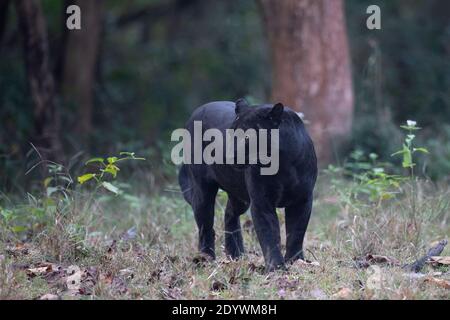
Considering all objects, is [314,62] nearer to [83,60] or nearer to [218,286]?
[83,60]

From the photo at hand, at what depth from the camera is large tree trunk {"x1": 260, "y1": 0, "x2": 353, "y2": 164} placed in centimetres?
1101

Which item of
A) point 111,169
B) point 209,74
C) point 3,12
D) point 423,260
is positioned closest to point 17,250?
point 111,169

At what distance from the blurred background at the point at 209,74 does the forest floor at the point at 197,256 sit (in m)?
1.27

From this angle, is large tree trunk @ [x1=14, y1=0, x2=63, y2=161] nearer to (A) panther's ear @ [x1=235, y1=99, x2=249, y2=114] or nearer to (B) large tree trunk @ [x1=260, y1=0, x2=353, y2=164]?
(B) large tree trunk @ [x1=260, y1=0, x2=353, y2=164]

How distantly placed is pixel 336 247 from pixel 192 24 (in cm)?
1429

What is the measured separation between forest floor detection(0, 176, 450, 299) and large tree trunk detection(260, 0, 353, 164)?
9.27ft

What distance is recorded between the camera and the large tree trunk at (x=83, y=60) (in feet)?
47.9

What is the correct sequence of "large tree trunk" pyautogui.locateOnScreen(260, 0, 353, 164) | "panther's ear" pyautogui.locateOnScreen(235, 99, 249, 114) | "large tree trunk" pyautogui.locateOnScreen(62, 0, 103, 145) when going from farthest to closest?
"large tree trunk" pyautogui.locateOnScreen(62, 0, 103, 145) → "large tree trunk" pyautogui.locateOnScreen(260, 0, 353, 164) → "panther's ear" pyautogui.locateOnScreen(235, 99, 249, 114)

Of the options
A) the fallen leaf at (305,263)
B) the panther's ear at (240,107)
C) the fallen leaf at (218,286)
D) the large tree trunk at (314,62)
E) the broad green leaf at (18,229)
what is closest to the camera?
the fallen leaf at (218,286)

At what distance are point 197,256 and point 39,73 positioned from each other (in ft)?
18.9

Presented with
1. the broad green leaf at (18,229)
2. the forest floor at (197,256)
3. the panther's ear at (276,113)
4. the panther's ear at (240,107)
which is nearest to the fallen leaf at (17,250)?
the forest floor at (197,256)

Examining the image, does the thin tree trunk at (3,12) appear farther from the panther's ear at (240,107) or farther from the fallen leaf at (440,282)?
the fallen leaf at (440,282)

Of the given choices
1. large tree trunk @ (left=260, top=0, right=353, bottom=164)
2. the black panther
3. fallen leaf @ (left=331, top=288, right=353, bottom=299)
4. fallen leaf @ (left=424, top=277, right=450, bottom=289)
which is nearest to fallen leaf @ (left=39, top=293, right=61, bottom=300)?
the black panther

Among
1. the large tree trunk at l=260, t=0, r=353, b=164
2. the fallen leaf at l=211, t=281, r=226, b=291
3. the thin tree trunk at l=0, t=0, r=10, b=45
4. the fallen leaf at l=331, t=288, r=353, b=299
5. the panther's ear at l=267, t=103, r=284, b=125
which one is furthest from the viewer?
the thin tree trunk at l=0, t=0, r=10, b=45
